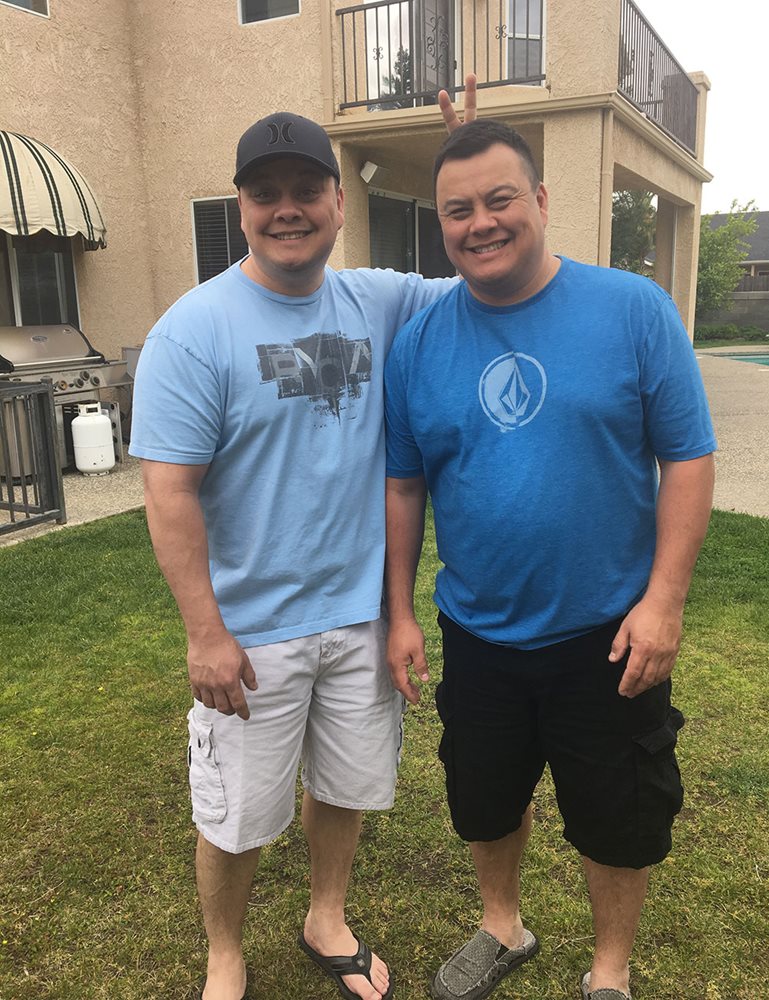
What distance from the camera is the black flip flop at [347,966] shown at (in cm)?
219

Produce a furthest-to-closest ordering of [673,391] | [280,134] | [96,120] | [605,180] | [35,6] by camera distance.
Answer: [96,120], [35,6], [605,180], [280,134], [673,391]

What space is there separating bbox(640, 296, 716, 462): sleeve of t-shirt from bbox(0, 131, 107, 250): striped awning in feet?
25.4

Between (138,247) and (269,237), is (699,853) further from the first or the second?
(138,247)

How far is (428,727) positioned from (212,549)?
71.7 inches

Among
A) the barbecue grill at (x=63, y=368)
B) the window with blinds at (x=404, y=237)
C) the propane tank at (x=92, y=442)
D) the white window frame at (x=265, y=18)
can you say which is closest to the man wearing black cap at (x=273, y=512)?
the barbecue grill at (x=63, y=368)

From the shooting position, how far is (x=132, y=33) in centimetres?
1028

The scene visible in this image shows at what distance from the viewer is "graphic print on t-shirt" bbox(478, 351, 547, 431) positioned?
1.79 metres

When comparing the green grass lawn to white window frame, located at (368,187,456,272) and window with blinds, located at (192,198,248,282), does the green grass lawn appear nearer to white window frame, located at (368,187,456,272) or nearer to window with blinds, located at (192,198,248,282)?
window with blinds, located at (192,198,248,282)

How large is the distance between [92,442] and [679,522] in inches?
304

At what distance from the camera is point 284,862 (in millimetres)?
2740

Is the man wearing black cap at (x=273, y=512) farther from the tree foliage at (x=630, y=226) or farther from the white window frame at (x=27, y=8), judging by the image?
the tree foliage at (x=630, y=226)

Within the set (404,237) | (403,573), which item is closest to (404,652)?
(403,573)

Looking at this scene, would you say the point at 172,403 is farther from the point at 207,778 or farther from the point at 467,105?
the point at 467,105

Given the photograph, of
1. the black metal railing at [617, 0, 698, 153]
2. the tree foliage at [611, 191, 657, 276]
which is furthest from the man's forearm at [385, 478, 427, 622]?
the tree foliage at [611, 191, 657, 276]
